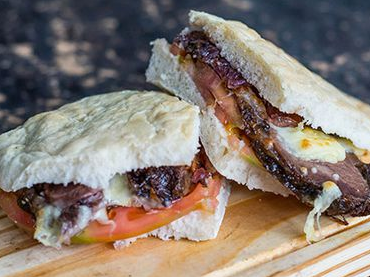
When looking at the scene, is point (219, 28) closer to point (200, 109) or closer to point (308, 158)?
point (200, 109)

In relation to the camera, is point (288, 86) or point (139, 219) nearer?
point (139, 219)

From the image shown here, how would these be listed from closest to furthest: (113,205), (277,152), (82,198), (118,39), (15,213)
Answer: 1. (82,198)
2. (113,205)
3. (15,213)
4. (277,152)
5. (118,39)

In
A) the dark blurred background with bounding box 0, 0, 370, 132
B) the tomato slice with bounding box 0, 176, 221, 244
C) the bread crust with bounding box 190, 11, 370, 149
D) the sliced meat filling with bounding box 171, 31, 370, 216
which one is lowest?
→ the dark blurred background with bounding box 0, 0, 370, 132

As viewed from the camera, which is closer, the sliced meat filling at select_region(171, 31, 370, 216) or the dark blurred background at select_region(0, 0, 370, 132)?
the sliced meat filling at select_region(171, 31, 370, 216)

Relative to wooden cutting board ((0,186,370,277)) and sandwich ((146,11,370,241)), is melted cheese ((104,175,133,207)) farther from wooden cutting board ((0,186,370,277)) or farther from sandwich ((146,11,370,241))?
sandwich ((146,11,370,241))

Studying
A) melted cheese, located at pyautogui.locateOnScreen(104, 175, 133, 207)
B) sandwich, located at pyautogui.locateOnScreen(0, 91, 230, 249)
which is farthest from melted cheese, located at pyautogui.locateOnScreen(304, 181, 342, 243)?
melted cheese, located at pyautogui.locateOnScreen(104, 175, 133, 207)

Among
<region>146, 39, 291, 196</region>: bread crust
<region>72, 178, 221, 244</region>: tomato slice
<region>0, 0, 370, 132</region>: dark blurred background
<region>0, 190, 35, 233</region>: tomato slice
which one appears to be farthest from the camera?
<region>0, 0, 370, 132</region>: dark blurred background

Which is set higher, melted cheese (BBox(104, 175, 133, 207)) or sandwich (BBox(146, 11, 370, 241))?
sandwich (BBox(146, 11, 370, 241))

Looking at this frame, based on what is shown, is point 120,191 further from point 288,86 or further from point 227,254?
point 288,86

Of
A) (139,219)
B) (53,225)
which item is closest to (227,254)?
(139,219)
